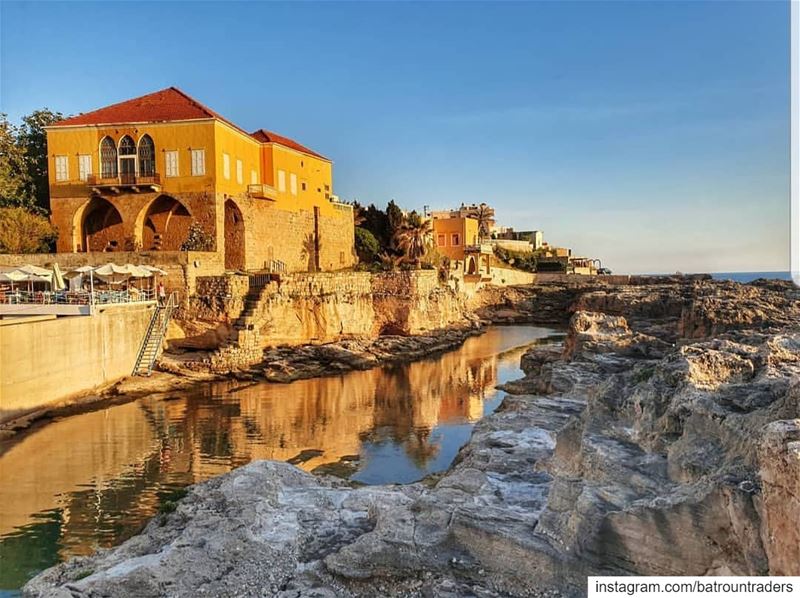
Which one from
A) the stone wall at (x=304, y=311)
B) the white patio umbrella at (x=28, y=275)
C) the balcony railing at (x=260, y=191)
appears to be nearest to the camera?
the white patio umbrella at (x=28, y=275)

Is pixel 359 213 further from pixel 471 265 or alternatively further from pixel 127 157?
pixel 127 157

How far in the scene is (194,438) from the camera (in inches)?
688

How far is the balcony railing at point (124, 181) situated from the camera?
99.6 feet

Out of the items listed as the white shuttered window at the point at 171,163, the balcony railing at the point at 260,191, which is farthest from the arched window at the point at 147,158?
the balcony railing at the point at 260,191

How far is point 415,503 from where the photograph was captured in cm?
849

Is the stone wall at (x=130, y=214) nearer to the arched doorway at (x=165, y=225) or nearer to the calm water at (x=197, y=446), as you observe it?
the arched doorway at (x=165, y=225)

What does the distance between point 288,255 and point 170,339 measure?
10845 millimetres

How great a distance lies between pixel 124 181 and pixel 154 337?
965 centimetres

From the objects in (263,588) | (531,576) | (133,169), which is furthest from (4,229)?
(531,576)

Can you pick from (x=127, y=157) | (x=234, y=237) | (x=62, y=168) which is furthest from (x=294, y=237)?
(x=62, y=168)

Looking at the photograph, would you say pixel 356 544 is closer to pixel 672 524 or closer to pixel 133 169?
pixel 672 524

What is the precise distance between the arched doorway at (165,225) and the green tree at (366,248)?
58.4 ft

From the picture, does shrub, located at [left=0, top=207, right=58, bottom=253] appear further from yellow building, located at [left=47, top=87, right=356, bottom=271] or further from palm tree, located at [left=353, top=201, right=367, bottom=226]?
palm tree, located at [left=353, top=201, right=367, bottom=226]

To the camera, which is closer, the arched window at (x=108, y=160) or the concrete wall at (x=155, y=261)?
the concrete wall at (x=155, y=261)
